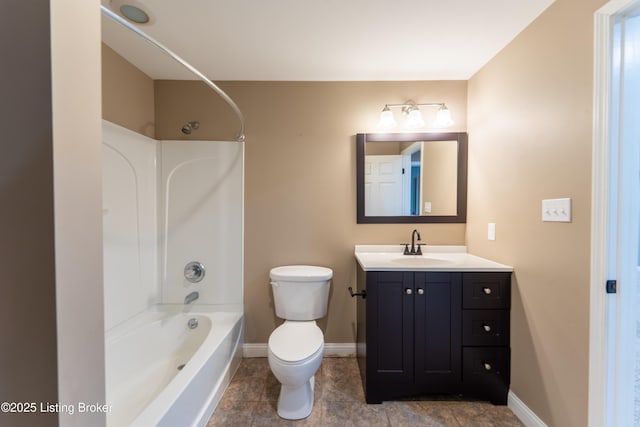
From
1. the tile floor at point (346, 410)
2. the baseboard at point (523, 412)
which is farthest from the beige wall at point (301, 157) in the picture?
the baseboard at point (523, 412)

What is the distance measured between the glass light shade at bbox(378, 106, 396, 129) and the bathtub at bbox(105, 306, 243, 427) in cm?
188

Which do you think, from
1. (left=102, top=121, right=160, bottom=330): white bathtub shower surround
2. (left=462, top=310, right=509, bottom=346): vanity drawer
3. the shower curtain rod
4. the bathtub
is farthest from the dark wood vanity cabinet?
(left=102, top=121, right=160, bottom=330): white bathtub shower surround

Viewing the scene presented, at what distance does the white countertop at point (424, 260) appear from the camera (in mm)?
1681

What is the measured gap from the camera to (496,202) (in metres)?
1.84

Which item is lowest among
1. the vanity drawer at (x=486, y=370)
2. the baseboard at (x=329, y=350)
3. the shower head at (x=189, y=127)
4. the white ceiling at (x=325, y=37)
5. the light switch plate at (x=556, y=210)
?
the baseboard at (x=329, y=350)

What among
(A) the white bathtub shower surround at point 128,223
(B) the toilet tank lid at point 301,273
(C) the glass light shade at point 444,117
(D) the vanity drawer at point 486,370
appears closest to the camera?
(D) the vanity drawer at point 486,370

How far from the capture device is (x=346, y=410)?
1658mm

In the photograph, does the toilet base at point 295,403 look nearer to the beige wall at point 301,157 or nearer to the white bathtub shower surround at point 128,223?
the beige wall at point 301,157

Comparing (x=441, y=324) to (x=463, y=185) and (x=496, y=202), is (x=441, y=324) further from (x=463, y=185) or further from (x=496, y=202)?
(x=463, y=185)

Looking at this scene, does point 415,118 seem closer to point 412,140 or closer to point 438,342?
point 412,140

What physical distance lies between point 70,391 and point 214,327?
1.42 meters

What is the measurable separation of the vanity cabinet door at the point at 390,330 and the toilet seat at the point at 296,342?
0.34 m

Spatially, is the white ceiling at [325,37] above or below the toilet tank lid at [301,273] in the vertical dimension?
above

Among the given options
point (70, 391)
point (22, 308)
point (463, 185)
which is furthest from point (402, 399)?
point (22, 308)
